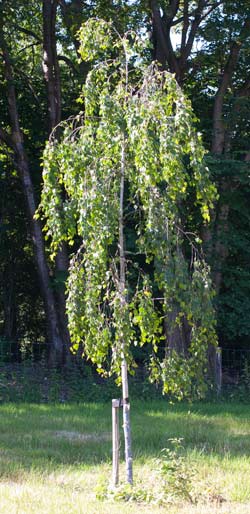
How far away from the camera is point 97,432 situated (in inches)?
404

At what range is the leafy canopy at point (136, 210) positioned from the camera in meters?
6.74

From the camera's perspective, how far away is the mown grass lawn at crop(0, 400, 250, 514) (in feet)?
21.7

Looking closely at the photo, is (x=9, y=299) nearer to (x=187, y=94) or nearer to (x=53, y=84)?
(x=53, y=84)

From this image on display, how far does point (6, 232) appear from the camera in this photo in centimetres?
1898

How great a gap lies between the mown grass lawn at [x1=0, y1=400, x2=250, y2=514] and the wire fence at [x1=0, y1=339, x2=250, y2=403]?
72 cm

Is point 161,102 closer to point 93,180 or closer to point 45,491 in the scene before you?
point 93,180

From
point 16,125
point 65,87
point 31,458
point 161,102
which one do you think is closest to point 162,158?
point 161,102

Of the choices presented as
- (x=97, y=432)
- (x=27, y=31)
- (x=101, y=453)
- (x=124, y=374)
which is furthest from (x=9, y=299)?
(x=124, y=374)

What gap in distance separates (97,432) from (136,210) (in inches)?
160

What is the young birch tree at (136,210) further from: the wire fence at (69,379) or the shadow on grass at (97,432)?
the wire fence at (69,379)

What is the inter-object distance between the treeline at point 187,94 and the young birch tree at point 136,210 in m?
6.61

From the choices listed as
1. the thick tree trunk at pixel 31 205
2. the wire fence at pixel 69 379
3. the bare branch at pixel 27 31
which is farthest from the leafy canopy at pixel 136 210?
the bare branch at pixel 27 31

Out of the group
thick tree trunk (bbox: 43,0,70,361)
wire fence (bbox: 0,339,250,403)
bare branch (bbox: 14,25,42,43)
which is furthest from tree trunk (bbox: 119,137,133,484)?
bare branch (bbox: 14,25,42,43)

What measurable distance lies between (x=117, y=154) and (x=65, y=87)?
1128 cm
